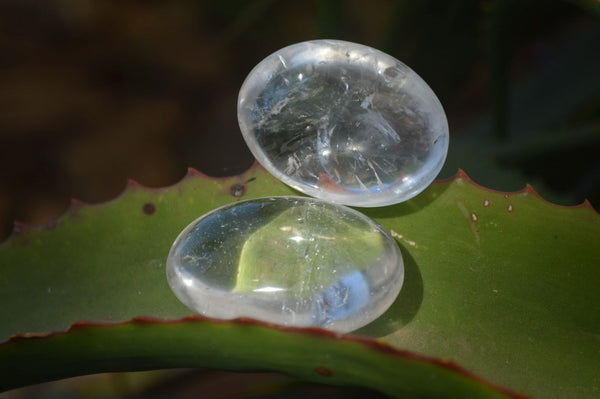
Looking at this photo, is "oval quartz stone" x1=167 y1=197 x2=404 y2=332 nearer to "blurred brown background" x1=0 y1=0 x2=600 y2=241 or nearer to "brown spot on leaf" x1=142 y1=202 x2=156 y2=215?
"brown spot on leaf" x1=142 y1=202 x2=156 y2=215

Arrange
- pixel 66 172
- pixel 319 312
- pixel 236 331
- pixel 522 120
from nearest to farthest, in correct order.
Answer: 1. pixel 236 331
2. pixel 319 312
3. pixel 522 120
4. pixel 66 172

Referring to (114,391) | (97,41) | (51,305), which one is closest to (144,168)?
(97,41)

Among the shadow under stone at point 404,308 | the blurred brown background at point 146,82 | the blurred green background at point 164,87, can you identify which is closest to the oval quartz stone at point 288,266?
the shadow under stone at point 404,308

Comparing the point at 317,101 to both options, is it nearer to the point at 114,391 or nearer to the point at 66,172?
the point at 114,391

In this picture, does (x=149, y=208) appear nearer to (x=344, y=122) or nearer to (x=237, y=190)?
(x=237, y=190)

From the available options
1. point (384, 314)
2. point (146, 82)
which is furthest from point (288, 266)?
point (146, 82)

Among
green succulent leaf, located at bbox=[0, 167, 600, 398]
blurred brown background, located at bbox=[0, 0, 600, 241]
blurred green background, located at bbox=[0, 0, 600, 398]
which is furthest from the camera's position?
blurred brown background, located at bbox=[0, 0, 600, 241]

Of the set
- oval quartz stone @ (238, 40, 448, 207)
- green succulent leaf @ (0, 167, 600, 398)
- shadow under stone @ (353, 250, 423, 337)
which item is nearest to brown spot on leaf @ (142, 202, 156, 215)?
green succulent leaf @ (0, 167, 600, 398)

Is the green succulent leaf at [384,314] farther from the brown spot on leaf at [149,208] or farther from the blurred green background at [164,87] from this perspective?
the blurred green background at [164,87]
